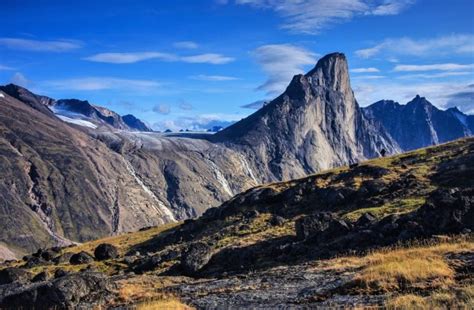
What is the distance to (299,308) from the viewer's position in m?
21.8

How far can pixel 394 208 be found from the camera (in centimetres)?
5834

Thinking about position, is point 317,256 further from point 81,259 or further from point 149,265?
point 81,259

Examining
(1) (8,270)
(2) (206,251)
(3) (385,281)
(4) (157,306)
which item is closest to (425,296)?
(3) (385,281)

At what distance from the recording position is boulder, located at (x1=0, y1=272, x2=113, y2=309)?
30.6 meters

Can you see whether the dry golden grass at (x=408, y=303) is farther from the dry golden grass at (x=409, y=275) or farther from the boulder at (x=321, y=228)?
the boulder at (x=321, y=228)

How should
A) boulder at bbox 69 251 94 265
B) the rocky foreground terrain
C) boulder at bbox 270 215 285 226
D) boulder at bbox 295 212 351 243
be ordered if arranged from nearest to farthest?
the rocky foreground terrain → boulder at bbox 295 212 351 243 → boulder at bbox 270 215 285 226 → boulder at bbox 69 251 94 265

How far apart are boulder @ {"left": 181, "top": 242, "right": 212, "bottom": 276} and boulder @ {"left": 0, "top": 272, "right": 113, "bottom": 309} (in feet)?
52.9

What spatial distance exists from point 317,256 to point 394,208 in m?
20.6

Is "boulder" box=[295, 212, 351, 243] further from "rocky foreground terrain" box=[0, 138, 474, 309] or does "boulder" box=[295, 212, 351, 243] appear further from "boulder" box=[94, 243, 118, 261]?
"boulder" box=[94, 243, 118, 261]

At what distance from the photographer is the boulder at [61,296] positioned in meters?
30.6

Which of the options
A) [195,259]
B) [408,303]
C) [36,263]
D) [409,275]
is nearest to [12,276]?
[36,263]

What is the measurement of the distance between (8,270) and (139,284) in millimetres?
38167

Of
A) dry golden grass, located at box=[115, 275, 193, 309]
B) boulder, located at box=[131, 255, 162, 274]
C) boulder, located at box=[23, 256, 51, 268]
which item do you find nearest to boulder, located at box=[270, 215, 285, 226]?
boulder, located at box=[131, 255, 162, 274]

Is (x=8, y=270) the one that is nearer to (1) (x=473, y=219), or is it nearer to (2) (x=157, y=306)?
(2) (x=157, y=306)
